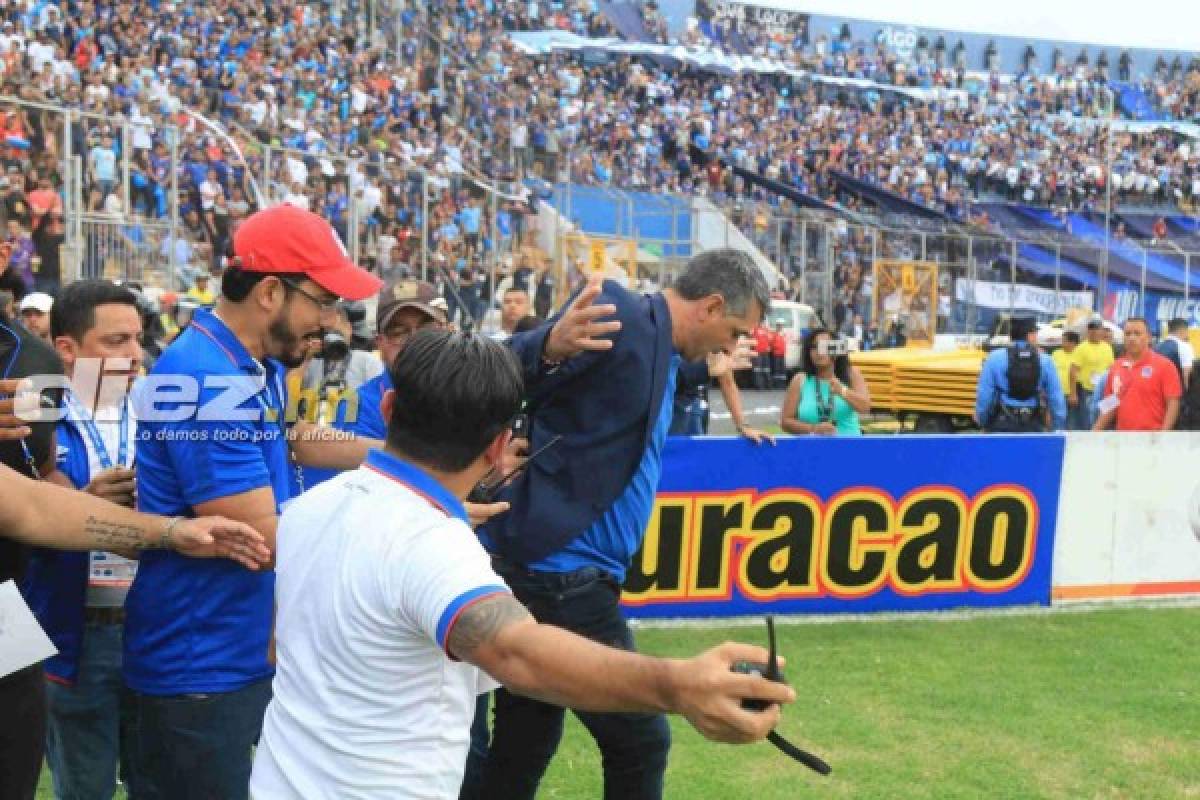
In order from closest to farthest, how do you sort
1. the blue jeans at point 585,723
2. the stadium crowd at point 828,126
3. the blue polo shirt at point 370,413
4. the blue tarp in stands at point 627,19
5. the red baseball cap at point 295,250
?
the red baseball cap at point 295,250 < the blue jeans at point 585,723 < the blue polo shirt at point 370,413 < the stadium crowd at point 828,126 < the blue tarp in stands at point 627,19

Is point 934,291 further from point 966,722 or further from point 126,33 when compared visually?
point 966,722

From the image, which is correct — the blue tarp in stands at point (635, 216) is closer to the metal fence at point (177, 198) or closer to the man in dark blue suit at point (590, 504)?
the metal fence at point (177, 198)

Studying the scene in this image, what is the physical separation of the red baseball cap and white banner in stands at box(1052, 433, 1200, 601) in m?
7.21

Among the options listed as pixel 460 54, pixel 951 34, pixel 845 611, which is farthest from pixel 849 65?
pixel 845 611

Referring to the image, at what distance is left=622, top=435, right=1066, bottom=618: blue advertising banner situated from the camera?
28.8 feet

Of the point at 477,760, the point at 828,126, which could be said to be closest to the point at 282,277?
the point at 477,760

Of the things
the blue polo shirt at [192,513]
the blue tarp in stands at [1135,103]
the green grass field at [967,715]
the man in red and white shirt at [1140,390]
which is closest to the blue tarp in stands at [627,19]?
the blue tarp in stands at [1135,103]

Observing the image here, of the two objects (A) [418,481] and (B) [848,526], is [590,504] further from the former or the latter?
(B) [848,526]

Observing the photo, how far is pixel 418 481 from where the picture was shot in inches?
99.7

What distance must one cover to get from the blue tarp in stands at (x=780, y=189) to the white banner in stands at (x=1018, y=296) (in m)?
7.78

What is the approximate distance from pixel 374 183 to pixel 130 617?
16.1m

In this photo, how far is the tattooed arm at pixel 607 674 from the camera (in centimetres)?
208

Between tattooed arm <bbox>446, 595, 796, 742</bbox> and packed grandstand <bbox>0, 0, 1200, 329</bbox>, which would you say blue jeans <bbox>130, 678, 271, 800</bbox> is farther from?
packed grandstand <bbox>0, 0, 1200, 329</bbox>

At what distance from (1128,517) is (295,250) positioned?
7801mm
